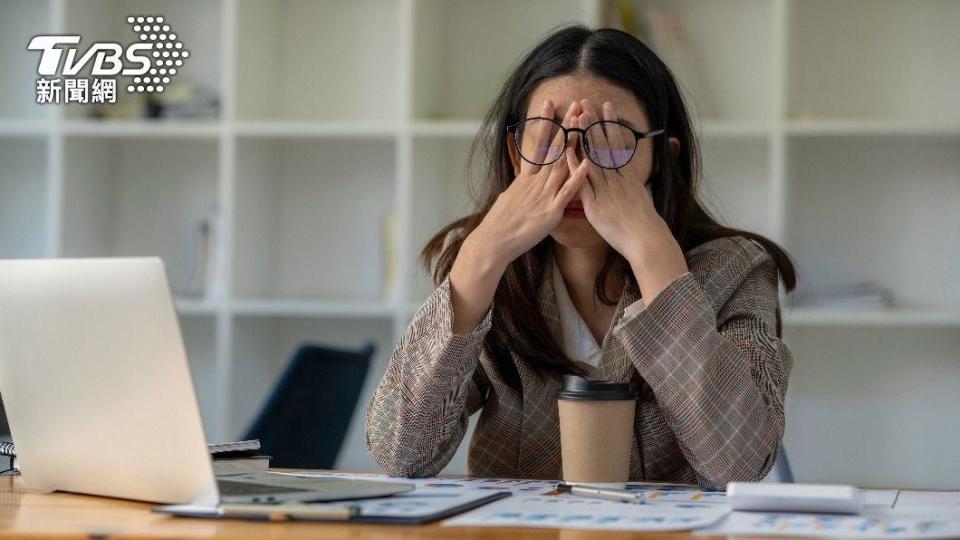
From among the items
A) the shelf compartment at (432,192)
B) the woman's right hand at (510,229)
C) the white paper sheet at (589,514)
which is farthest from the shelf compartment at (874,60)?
the white paper sheet at (589,514)

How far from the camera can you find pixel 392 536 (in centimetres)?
91

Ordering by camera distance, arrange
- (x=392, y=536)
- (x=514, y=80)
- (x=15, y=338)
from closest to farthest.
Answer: (x=392, y=536)
(x=15, y=338)
(x=514, y=80)

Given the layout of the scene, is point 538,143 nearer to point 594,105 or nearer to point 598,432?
point 594,105

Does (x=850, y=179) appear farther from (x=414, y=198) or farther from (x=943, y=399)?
(x=414, y=198)

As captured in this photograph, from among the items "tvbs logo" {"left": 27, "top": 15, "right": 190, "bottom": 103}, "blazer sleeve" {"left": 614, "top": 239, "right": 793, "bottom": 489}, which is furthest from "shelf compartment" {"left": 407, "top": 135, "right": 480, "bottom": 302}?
"blazer sleeve" {"left": 614, "top": 239, "right": 793, "bottom": 489}

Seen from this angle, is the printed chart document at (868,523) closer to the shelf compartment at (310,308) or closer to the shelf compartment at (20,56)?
the shelf compartment at (310,308)

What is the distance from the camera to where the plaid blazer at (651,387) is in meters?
1.33

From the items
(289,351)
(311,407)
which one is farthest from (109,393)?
(289,351)

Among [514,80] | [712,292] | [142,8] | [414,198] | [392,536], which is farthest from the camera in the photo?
[142,8]

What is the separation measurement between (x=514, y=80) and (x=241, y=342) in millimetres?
1719

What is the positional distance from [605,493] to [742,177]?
2.22 meters

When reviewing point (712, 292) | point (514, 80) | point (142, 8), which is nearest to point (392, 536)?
point (712, 292)

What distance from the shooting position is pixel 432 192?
10.6 feet

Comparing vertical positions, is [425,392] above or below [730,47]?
below
